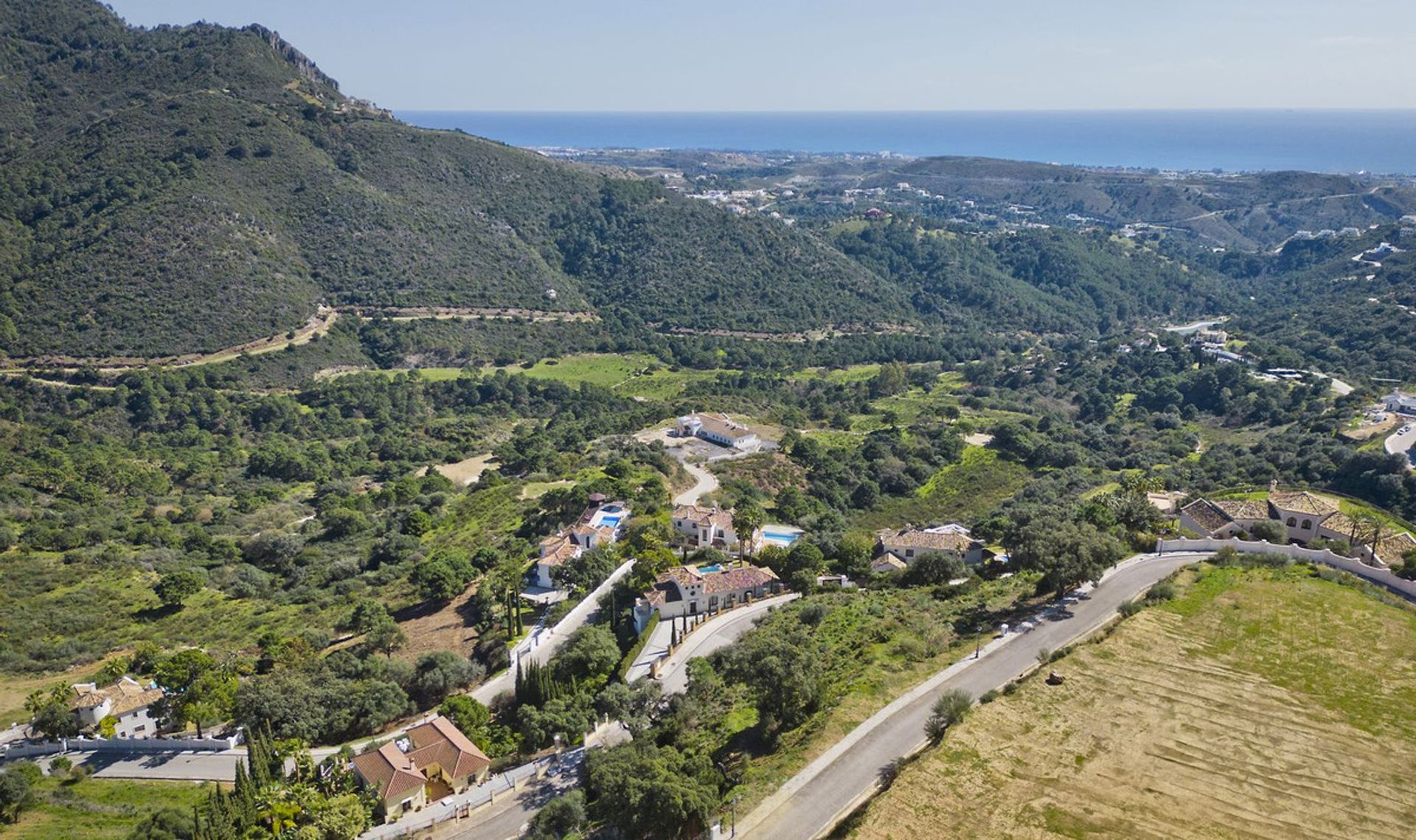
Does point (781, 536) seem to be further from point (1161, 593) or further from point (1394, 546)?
point (1394, 546)

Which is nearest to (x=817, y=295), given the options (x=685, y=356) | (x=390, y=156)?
(x=685, y=356)

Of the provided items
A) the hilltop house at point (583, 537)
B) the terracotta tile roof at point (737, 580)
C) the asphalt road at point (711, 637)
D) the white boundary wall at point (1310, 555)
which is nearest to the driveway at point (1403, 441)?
the white boundary wall at point (1310, 555)

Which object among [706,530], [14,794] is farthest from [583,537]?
[14,794]

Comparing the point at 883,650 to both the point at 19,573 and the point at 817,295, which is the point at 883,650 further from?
the point at 817,295

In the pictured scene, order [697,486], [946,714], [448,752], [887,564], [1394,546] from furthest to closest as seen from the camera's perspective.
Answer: [697,486] < [887,564] < [1394,546] < [448,752] < [946,714]

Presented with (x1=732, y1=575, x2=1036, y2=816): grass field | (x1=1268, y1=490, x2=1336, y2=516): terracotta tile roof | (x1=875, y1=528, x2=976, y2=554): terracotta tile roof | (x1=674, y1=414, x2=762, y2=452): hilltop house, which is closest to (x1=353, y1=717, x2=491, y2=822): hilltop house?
(x1=732, y1=575, x2=1036, y2=816): grass field

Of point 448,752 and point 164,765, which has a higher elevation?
point 448,752
